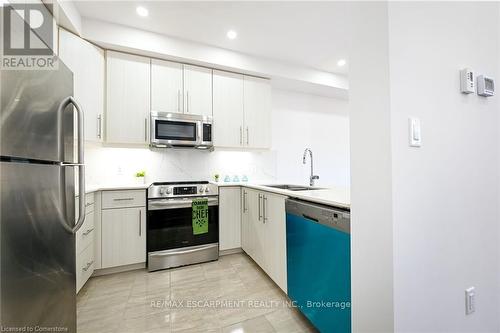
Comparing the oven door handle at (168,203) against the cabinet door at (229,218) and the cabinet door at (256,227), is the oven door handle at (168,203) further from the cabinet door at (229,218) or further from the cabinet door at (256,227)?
the cabinet door at (256,227)

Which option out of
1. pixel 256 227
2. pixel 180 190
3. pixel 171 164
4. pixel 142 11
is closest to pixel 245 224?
pixel 256 227

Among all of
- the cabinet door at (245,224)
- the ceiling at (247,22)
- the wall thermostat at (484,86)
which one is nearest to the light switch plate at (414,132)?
the wall thermostat at (484,86)

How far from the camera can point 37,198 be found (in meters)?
0.81

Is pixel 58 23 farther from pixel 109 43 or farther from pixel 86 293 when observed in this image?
pixel 86 293

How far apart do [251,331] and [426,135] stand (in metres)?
1.58

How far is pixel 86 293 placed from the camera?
1.91m

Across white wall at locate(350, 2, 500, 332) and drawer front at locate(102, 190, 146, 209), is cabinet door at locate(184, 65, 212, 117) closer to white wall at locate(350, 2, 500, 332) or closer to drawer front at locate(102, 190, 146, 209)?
drawer front at locate(102, 190, 146, 209)

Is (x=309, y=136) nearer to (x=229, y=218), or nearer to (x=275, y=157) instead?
(x=275, y=157)

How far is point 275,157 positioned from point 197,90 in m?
1.61

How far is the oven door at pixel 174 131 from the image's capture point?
2525 millimetres

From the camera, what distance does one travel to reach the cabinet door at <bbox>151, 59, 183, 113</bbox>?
8.48ft

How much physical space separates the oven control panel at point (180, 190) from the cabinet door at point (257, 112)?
88cm
